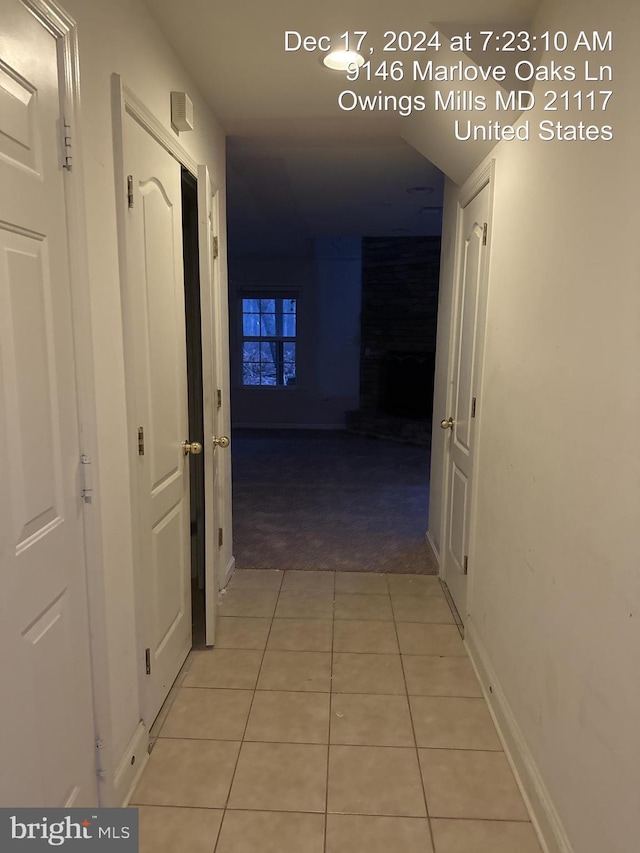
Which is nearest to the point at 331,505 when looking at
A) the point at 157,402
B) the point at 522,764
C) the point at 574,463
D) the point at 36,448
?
the point at 157,402

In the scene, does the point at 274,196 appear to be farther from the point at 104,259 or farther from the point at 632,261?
the point at 632,261

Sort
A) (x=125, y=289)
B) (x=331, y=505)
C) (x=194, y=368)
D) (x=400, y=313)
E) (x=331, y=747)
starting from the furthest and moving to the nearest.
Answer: (x=400, y=313) < (x=331, y=505) < (x=194, y=368) < (x=331, y=747) < (x=125, y=289)

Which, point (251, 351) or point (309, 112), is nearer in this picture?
point (309, 112)

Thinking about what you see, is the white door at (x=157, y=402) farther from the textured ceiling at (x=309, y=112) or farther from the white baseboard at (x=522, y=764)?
the white baseboard at (x=522, y=764)

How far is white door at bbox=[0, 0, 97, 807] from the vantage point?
3.74ft

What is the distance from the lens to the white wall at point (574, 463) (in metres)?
1.22

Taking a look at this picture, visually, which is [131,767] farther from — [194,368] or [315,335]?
[315,335]

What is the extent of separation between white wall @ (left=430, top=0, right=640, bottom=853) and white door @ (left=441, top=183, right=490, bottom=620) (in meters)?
0.40

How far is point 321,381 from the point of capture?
27.5 feet

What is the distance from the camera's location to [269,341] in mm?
8438

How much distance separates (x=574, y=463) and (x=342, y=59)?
1.76 metres

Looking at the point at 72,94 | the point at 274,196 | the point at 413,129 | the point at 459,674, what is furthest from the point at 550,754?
the point at 274,196

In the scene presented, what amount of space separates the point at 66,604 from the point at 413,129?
2.66 meters

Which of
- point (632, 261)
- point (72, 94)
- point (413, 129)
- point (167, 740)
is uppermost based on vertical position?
point (413, 129)
